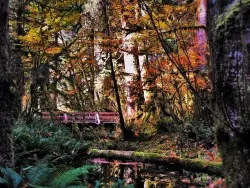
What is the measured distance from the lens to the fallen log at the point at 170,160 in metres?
6.58

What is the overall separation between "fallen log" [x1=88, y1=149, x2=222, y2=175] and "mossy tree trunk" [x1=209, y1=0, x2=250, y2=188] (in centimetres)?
415

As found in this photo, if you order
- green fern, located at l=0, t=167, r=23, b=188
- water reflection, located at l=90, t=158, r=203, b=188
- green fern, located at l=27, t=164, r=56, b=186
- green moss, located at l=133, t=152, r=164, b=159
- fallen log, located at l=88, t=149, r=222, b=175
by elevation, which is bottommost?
water reflection, located at l=90, t=158, r=203, b=188

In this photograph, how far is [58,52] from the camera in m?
12.3

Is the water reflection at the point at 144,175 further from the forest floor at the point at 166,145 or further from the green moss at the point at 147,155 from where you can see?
the forest floor at the point at 166,145

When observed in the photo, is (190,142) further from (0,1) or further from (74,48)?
(74,48)

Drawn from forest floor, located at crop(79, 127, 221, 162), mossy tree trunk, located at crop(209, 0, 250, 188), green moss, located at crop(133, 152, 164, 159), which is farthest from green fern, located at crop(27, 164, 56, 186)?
forest floor, located at crop(79, 127, 221, 162)

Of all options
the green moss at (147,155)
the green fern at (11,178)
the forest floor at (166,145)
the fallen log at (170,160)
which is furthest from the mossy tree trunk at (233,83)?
the green moss at (147,155)

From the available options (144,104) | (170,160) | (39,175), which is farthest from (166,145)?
(39,175)

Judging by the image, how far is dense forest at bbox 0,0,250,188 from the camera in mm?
2199

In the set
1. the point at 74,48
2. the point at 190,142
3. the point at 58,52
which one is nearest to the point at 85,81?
the point at 74,48

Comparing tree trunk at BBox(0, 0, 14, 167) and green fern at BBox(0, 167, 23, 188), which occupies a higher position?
tree trunk at BBox(0, 0, 14, 167)

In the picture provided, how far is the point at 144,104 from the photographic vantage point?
552 inches

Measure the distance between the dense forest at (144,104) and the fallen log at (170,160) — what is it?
2 cm

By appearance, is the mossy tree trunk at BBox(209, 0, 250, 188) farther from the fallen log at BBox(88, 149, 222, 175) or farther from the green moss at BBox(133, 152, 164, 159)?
the green moss at BBox(133, 152, 164, 159)
